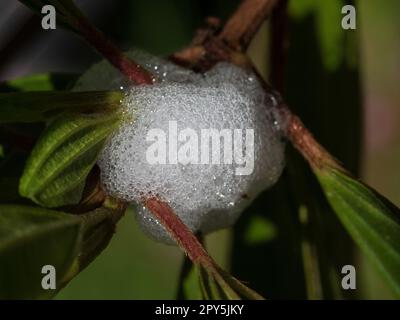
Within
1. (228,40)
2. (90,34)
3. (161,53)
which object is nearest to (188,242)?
(90,34)

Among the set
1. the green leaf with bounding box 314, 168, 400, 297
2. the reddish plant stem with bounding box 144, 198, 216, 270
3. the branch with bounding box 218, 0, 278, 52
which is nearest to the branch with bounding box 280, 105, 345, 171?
the green leaf with bounding box 314, 168, 400, 297

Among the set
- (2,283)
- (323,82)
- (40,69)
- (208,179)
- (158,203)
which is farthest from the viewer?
(40,69)

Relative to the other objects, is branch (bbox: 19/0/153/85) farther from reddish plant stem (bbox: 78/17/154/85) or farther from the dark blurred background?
the dark blurred background

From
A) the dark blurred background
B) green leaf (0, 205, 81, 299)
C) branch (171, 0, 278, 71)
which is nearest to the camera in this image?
green leaf (0, 205, 81, 299)

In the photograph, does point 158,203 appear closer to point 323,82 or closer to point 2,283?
point 2,283

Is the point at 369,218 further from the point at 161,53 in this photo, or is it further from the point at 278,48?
the point at 161,53
